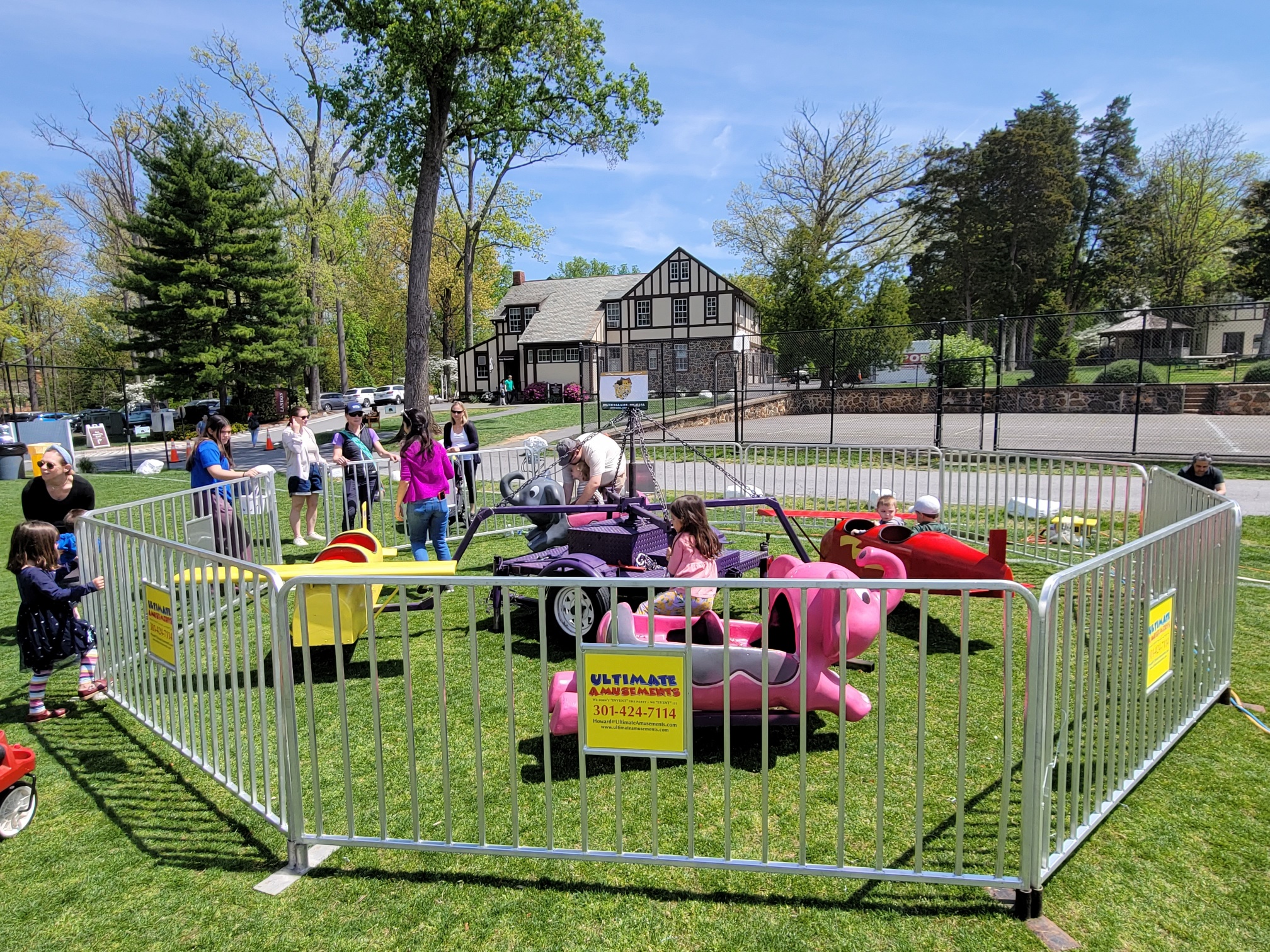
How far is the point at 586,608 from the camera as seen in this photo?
595 centimetres

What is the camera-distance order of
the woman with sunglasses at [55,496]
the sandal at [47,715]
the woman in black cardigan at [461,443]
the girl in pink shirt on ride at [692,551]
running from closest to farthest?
the sandal at [47,715], the girl in pink shirt on ride at [692,551], the woman with sunglasses at [55,496], the woman in black cardigan at [461,443]

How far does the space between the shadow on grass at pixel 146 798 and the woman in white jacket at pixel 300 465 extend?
4785 mm

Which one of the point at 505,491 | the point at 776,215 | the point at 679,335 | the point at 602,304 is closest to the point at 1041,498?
the point at 505,491

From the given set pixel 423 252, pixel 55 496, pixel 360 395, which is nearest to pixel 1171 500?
pixel 55 496

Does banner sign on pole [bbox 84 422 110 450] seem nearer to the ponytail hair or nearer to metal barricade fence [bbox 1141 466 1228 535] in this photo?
the ponytail hair

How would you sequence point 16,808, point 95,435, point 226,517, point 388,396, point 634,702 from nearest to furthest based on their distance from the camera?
point 634,702
point 16,808
point 226,517
point 95,435
point 388,396

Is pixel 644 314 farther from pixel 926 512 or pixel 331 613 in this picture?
pixel 331 613

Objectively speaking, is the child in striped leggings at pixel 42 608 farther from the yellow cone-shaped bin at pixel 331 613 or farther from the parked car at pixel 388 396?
the parked car at pixel 388 396

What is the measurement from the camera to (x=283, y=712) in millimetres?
3320

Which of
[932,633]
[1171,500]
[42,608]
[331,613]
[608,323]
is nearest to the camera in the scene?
[42,608]

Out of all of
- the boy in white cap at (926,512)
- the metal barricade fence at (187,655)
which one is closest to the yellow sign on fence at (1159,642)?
the boy in white cap at (926,512)

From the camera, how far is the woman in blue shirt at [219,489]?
7094mm

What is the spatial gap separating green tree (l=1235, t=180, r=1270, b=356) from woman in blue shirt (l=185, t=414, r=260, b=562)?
4459cm

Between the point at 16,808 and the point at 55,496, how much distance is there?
2.65 metres
